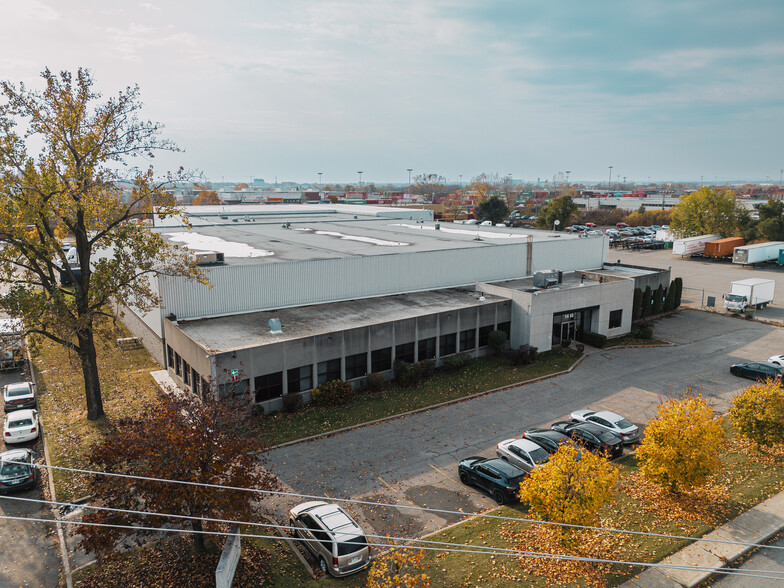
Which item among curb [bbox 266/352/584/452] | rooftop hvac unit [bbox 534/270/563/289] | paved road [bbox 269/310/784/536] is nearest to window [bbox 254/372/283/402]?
curb [bbox 266/352/584/452]

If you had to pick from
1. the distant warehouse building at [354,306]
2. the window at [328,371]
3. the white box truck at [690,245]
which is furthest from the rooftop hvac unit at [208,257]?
the white box truck at [690,245]

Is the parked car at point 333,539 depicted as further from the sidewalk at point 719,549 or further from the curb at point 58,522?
the sidewalk at point 719,549

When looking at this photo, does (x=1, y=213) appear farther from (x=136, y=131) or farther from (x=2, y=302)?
(x=136, y=131)

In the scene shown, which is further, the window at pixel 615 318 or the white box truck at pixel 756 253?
the white box truck at pixel 756 253

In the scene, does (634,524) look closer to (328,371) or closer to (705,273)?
(328,371)

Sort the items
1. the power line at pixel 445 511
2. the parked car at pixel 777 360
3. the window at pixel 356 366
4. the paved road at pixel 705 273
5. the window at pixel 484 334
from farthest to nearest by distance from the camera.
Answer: the paved road at pixel 705 273 < the window at pixel 484 334 < the parked car at pixel 777 360 < the window at pixel 356 366 < the power line at pixel 445 511

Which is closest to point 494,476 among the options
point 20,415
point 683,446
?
point 683,446

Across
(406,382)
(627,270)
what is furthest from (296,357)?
(627,270)
